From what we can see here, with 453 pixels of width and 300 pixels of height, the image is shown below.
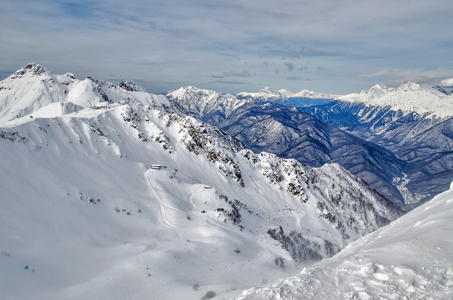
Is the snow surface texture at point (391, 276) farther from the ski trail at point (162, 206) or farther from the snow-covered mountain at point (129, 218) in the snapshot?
the ski trail at point (162, 206)

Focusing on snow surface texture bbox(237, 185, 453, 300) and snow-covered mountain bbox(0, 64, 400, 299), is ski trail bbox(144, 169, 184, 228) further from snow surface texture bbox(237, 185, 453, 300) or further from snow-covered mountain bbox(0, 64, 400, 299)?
snow surface texture bbox(237, 185, 453, 300)

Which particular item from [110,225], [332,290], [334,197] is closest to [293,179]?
[334,197]

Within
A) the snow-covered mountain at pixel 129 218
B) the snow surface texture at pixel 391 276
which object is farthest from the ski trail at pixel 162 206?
the snow surface texture at pixel 391 276

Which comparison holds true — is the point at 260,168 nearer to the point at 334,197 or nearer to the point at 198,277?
the point at 334,197

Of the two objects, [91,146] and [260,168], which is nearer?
[91,146]

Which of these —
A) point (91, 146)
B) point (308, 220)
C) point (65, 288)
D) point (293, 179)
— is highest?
point (91, 146)

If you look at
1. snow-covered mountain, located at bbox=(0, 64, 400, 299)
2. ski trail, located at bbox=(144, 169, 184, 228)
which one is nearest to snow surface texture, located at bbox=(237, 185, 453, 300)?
snow-covered mountain, located at bbox=(0, 64, 400, 299)

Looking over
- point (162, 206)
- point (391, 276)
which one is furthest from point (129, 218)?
point (391, 276)

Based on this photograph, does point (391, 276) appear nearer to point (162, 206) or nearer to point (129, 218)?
point (129, 218)

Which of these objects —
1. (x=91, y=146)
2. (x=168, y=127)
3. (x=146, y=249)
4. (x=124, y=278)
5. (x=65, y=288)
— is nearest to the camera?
(x=65, y=288)
